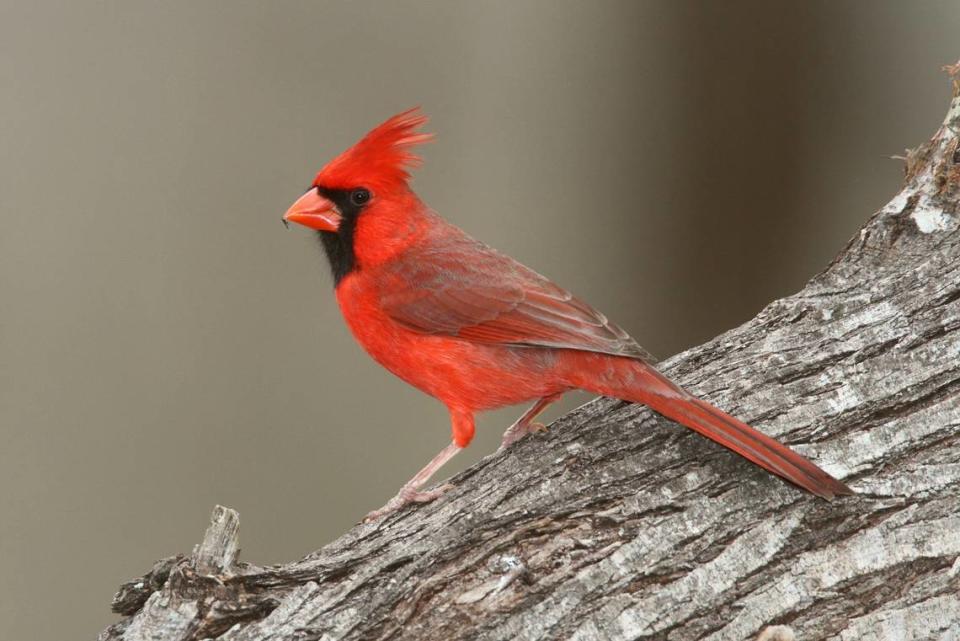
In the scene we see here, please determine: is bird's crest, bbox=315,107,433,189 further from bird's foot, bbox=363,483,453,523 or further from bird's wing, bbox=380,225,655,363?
bird's foot, bbox=363,483,453,523

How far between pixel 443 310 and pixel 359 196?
1.19 feet

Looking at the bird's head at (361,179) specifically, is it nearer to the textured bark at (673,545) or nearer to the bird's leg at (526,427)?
the bird's leg at (526,427)

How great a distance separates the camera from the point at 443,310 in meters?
2.57

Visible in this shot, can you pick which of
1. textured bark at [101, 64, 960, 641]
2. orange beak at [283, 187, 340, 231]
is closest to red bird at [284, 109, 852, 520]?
orange beak at [283, 187, 340, 231]

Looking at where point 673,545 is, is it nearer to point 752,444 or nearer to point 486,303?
point 752,444

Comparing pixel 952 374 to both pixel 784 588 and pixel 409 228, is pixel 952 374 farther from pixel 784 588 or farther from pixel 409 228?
pixel 409 228

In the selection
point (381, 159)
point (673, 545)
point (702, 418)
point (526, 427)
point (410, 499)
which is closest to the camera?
point (673, 545)

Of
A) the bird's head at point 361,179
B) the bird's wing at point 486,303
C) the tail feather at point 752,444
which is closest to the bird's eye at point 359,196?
the bird's head at point 361,179

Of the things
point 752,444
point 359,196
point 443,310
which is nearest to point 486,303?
point 443,310

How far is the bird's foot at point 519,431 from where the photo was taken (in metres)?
2.42

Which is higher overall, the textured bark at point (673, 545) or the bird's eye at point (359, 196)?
the bird's eye at point (359, 196)

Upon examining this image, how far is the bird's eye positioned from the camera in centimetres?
270

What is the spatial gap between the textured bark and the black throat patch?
0.71 m

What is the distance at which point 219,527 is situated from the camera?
1.96m
